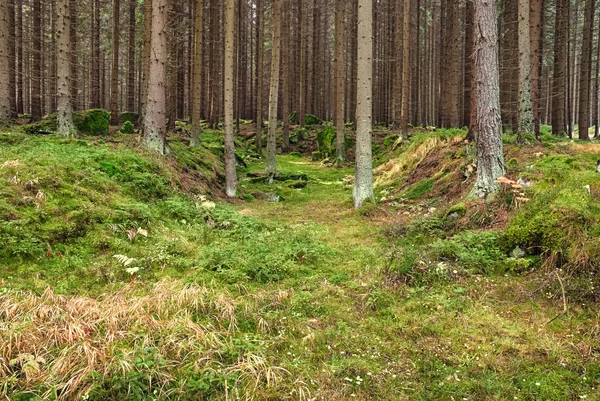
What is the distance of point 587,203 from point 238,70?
31.3 m

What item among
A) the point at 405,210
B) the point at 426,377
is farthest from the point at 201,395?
the point at 405,210

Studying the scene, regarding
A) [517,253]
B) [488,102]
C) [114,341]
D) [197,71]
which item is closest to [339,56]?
[197,71]

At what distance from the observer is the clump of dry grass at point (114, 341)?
3.30 meters

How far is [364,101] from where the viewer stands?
11336 mm

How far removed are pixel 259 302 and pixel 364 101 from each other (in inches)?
304

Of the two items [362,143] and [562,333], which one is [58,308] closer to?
[562,333]

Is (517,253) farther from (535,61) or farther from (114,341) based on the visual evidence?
(535,61)

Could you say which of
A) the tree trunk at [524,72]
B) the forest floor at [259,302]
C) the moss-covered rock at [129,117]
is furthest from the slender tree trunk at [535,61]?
the moss-covered rock at [129,117]

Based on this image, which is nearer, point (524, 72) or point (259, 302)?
point (259, 302)

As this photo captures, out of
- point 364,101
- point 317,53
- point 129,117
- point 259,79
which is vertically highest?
point 317,53

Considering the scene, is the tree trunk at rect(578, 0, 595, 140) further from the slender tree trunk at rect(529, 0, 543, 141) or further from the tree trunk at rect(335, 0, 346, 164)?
the tree trunk at rect(335, 0, 346, 164)

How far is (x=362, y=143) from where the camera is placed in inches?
453

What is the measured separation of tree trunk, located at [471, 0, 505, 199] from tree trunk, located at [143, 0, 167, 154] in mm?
8517

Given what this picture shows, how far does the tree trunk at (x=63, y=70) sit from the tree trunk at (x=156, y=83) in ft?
9.09
